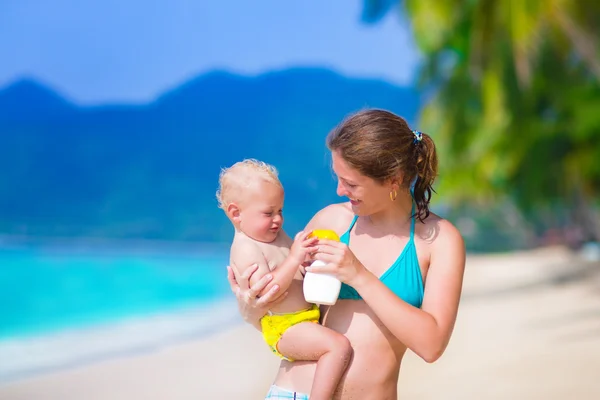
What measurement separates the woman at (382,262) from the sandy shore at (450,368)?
14.0 feet

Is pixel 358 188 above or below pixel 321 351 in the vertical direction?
above

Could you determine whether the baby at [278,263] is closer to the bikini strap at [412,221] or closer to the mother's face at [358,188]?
the mother's face at [358,188]

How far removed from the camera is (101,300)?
1683 centimetres

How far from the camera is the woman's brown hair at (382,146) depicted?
2070mm

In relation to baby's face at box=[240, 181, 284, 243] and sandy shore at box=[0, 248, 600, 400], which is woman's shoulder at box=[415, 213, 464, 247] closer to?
baby's face at box=[240, 181, 284, 243]

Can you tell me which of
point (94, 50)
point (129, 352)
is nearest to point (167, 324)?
point (129, 352)

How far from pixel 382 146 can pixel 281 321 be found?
1.86ft

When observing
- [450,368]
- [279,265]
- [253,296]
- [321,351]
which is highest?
[450,368]

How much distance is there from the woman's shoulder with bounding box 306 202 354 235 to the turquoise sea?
687 cm

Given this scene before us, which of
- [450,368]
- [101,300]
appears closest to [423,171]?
[450,368]

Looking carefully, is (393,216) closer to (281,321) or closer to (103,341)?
(281,321)

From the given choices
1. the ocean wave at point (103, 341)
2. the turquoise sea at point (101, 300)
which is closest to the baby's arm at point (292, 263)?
the ocean wave at point (103, 341)

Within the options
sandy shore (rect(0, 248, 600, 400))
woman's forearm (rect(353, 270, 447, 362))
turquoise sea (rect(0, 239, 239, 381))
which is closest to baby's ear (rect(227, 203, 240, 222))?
woman's forearm (rect(353, 270, 447, 362))

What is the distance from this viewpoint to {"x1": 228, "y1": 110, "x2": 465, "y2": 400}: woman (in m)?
2.01
